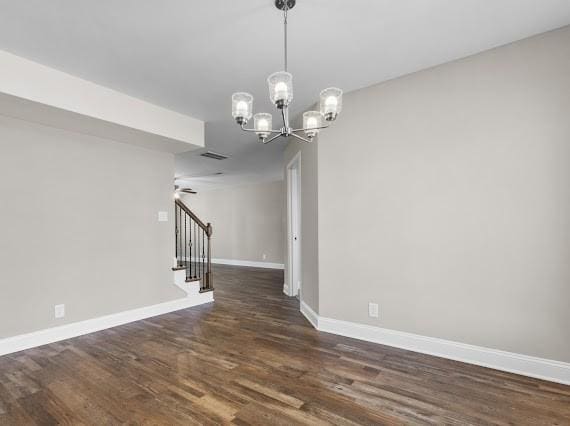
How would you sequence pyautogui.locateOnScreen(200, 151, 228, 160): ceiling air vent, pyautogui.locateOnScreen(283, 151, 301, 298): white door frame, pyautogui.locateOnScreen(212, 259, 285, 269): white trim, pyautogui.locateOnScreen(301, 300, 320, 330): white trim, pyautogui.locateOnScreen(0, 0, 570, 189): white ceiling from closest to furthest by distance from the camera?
1. pyautogui.locateOnScreen(0, 0, 570, 189): white ceiling
2. pyautogui.locateOnScreen(301, 300, 320, 330): white trim
3. pyautogui.locateOnScreen(283, 151, 301, 298): white door frame
4. pyautogui.locateOnScreen(200, 151, 228, 160): ceiling air vent
5. pyautogui.locateOnScreen(212, 259, 285, 269): white trim

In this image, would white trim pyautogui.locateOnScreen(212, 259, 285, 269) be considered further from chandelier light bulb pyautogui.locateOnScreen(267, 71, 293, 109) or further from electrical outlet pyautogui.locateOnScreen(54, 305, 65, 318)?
chandelier light bulb pyautogui.locateOnScreen(267, 71, 293, 109)

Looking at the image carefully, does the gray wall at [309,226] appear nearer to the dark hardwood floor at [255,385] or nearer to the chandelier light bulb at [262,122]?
the dark hardwood floor at [255,385]

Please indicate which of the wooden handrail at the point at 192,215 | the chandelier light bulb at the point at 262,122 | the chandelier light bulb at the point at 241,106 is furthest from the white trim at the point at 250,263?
the chandelier light bulb at the point at 241,106

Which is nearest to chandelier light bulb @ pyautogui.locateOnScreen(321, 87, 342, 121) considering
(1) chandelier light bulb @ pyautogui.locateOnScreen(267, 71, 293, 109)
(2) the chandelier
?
(2) the chandelier

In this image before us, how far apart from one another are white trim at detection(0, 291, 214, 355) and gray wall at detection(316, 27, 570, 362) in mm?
2207

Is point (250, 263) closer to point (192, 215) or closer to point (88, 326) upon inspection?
point (192, 215)

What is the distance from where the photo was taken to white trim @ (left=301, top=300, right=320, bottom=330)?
3.31 metres

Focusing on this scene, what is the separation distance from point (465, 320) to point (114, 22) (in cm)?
352

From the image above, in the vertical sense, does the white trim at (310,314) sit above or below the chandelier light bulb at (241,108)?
below

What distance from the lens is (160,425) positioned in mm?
1720

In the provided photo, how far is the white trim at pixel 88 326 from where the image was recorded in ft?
9.26

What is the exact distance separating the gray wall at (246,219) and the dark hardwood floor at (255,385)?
4795 mm

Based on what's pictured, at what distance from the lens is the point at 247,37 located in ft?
7.16

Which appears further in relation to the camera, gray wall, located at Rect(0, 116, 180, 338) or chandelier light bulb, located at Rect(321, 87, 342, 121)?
gray wall, located at Rect(0, 116, 180, 338)
